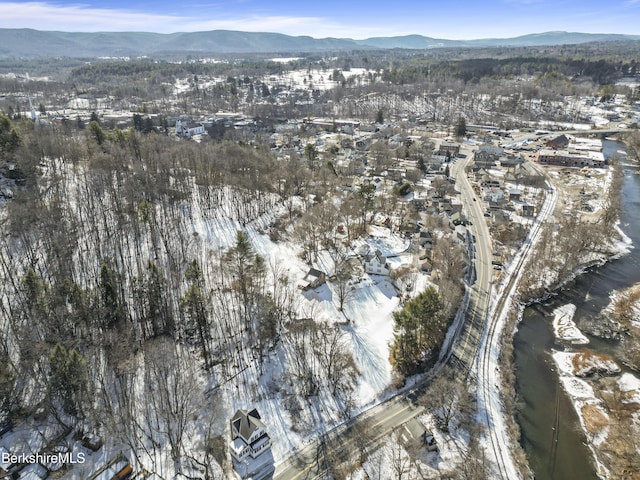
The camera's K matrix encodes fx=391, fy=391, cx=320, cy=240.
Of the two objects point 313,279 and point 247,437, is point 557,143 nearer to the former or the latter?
point 313,279

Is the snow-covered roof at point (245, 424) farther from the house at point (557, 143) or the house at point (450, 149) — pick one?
the house at point (557, 143)

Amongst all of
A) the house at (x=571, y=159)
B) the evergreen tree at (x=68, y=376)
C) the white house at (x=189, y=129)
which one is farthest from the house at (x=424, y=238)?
the white house at (x=189, y=129)

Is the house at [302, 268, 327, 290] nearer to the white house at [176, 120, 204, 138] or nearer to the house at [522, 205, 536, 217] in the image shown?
the house at [522, 205, 536, 217]

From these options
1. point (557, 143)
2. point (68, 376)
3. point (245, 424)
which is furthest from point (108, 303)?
point (557, 143)

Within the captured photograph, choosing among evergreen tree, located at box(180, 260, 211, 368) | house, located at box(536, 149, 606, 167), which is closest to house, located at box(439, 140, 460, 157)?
house, located at box(536, 149, 606, 167)

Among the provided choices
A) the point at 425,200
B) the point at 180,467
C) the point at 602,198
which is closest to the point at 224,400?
the point at 180,467
